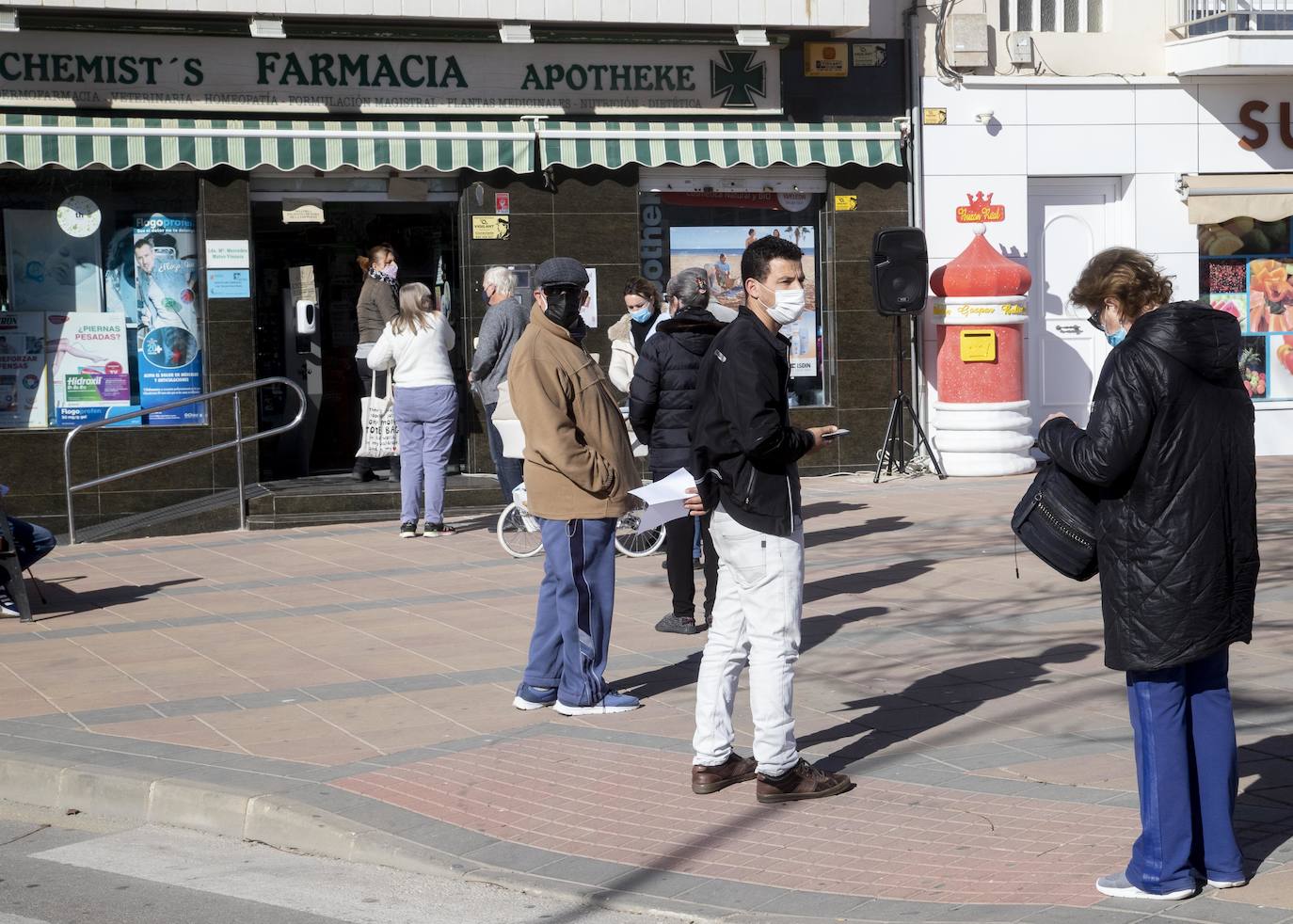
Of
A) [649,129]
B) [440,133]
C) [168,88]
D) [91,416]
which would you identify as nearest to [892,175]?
[649,129]

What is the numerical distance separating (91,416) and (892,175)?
26.0 ft

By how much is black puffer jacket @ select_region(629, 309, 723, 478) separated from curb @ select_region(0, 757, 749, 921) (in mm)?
3615

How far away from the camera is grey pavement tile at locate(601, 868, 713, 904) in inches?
193

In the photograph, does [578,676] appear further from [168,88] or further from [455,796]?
[168,88]

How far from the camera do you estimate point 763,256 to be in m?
5.81

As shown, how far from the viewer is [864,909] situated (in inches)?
183

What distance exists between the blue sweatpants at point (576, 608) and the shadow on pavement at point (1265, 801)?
8.43 feet

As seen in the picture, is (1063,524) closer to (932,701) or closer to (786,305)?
(786,305)

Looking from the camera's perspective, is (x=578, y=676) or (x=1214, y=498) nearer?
(x=1214, y=498)

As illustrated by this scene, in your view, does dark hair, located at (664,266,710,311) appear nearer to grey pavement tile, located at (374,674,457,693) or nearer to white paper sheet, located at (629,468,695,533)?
grey pavement tile, located at (374,674,457,693)

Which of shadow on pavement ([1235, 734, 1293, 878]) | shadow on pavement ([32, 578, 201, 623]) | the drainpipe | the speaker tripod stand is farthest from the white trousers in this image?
the drainpipe

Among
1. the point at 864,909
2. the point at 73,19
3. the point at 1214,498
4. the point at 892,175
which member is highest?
the point at 73,19

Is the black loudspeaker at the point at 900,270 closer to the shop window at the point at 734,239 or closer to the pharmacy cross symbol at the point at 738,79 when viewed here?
the shop window at the point at 734,239

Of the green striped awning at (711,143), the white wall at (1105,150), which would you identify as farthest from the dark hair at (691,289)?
the white wall at (1105,150)
